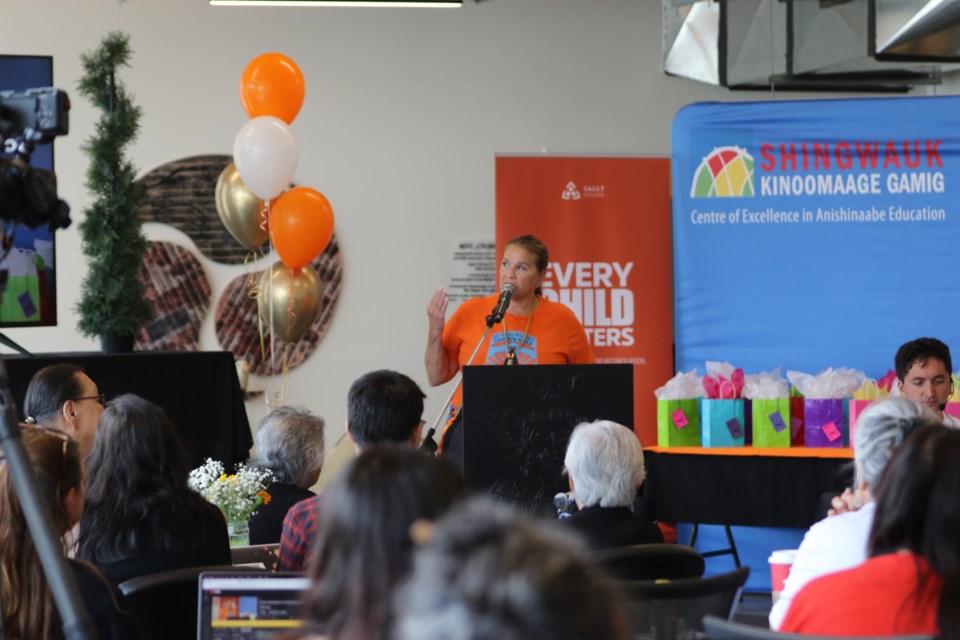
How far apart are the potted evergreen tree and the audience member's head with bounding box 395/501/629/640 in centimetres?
445

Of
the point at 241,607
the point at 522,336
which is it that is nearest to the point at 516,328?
the point at 522,336

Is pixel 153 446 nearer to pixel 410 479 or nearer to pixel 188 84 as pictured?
pixel 410 479

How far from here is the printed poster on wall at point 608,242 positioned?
23.7ft

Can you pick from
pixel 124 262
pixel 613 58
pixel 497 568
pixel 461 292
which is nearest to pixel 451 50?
pixel 613 58

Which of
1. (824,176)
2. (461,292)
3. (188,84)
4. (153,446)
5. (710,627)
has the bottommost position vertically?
(710,627)

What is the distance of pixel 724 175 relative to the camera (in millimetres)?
6230

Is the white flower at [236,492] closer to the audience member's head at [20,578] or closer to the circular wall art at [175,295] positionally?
the audience member's head at [20,578]

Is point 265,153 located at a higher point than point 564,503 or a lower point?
higher

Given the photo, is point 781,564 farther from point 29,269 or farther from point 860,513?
point 29,269

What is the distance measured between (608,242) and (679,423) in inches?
64.9

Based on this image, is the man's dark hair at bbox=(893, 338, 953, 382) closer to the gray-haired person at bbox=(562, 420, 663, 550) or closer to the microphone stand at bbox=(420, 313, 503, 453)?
the microphone stand at bbox=(420, 313, 503, 453)

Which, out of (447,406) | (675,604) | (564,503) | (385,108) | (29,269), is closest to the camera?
(675,604)

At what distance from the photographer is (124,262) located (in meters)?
5.33

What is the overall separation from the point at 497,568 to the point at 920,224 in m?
5.54
